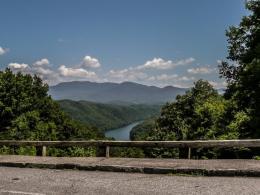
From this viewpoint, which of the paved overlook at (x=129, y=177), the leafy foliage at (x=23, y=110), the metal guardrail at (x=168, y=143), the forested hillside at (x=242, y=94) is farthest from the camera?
the leafy foliage at (x=23, y=110)

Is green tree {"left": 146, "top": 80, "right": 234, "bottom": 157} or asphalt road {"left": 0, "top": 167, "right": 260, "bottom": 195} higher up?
green tree {"left": 146, "top": 80, "right": 234, "bottom": 157}

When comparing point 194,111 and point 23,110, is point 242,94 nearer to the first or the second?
point 194,111

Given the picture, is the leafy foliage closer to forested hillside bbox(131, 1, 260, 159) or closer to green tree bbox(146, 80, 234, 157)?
green tree bbox(146, 80, 234, 157)

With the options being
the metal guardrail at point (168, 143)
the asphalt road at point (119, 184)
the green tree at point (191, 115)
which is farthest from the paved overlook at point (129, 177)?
the green tree at point (191, 115)

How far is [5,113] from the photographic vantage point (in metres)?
48.6

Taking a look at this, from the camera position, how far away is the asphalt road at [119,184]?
830cm

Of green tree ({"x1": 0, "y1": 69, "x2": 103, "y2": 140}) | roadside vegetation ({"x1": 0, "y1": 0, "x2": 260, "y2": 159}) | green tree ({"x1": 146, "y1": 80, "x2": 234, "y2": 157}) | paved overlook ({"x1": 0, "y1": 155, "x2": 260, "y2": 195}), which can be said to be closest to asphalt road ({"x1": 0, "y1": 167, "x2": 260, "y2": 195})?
paved overlook ({"x1": 0, "y1": 155, "x2": 260, "y2": 195})

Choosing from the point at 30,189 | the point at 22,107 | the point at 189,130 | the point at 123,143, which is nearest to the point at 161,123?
the point at 189,130

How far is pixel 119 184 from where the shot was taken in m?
9.15

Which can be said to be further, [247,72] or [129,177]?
[247,72]

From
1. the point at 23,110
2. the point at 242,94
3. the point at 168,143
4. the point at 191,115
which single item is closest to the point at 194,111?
the point at 191,115

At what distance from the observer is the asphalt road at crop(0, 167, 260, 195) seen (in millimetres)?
8297

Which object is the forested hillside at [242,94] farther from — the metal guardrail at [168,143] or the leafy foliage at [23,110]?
the leafy foliage at [23,110]

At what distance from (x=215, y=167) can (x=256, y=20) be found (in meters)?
19.0
